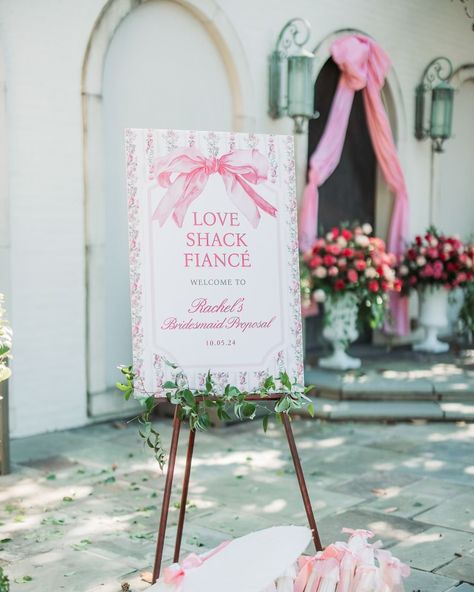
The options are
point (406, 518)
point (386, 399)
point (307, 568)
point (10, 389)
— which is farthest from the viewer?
point (386, 399)

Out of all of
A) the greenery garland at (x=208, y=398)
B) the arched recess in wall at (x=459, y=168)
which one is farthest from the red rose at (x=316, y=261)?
the greenery garland at (x=208, y=398)

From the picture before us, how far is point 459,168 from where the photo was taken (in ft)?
33.0

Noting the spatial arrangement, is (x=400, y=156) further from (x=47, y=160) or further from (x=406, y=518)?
(x=406, y=518)

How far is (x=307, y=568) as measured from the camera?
288cm

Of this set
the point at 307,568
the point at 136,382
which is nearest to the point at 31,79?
the point at 136,382

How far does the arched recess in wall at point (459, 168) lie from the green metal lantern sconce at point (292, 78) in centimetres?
278

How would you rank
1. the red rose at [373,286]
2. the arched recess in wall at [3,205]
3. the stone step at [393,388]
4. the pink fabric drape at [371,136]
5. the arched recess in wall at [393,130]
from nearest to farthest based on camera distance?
the arched recess in wall at [3,205], the stone step at [393,388], the red rose at [373,286], the pink fabric drape at [371,136], the arched recess in wall at [393,130]

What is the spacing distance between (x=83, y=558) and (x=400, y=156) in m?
6.13

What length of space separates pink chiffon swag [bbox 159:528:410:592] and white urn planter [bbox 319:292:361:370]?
440 centimetres

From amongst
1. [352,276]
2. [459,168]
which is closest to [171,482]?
[352,276]

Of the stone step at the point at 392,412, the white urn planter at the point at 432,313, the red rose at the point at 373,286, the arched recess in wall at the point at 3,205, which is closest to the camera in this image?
the arched recess in wall at the point at 3,205

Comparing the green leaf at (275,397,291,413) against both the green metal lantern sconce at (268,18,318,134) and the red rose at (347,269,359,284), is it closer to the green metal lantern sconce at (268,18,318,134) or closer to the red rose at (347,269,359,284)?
the red rose at (347,269,359,284)

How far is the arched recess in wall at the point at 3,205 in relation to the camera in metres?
5.55

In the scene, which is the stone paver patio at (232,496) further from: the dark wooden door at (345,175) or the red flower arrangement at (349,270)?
the dark wooden door at (345,175)
